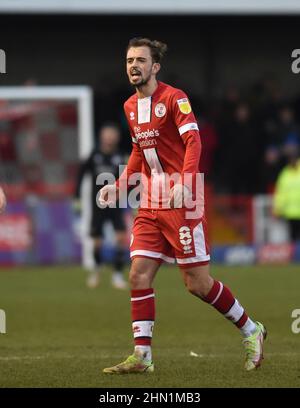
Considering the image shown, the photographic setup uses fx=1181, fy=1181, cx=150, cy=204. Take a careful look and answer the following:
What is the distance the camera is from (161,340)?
1092 cm

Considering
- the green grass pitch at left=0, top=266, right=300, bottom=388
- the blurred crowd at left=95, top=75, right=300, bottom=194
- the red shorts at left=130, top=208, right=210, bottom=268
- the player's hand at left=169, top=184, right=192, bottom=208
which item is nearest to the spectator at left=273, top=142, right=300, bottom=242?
the blurred crowd at left=95, top=75, right=300, bottom=194

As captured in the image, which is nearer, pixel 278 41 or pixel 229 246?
pixel 229 246

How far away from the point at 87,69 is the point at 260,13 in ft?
13.6

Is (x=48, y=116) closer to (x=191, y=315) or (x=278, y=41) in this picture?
(x=278, y=41)

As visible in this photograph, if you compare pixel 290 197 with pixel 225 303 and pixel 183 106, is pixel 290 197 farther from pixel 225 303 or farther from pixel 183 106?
pixel 183 106

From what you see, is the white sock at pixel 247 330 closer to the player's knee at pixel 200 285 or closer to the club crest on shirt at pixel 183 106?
the player's knee at pixel 200 285

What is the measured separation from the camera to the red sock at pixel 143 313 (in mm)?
→ 8703

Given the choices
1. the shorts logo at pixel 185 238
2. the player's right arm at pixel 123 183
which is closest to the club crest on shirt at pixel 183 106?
the player's right arm at pixel 123 183

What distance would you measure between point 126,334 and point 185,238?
2.96m

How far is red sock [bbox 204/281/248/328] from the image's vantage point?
28.6 ft

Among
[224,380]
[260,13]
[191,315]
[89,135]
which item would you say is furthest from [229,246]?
[224,380]

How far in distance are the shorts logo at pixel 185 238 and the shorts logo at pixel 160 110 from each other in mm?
847

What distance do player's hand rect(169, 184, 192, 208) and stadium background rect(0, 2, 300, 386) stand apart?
6546 millimetres

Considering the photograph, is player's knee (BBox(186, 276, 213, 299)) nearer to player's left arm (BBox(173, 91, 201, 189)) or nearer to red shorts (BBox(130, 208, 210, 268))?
red shorts (BBox(130, 208, 210, 268))
